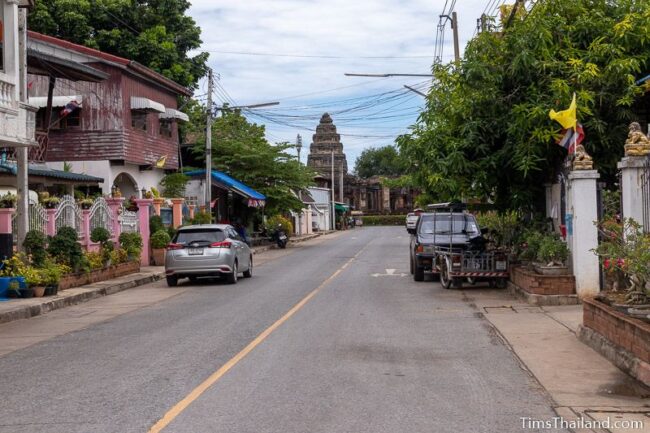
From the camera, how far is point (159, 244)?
28016mm

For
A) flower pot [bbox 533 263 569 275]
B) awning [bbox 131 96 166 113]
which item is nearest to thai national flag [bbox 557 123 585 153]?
flower pot [bbox 533 263 569 275]

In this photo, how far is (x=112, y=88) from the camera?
101 ft

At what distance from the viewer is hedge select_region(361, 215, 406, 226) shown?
341 ft

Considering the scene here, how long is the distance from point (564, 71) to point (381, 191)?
96780 millimetres

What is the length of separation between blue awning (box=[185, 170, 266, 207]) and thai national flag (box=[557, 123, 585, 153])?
2529cm

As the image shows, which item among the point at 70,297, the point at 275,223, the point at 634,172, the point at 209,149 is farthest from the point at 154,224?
the point at 634,172

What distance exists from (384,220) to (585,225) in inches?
3594

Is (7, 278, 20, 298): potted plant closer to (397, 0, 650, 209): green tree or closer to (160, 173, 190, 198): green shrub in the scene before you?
(397, 0, 650, 209): green tree

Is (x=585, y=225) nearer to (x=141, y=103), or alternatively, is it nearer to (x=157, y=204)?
(x=157, y=204)

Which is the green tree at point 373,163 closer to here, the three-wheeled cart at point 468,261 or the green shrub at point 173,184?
the green shrub at point 173,184

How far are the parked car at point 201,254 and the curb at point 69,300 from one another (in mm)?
1495

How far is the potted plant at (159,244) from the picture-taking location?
2795 centimetres

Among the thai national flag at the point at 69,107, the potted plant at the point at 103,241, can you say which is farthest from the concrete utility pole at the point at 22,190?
the thai national flag at the point at 69,107

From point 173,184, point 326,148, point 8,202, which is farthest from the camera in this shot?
point 326,148
